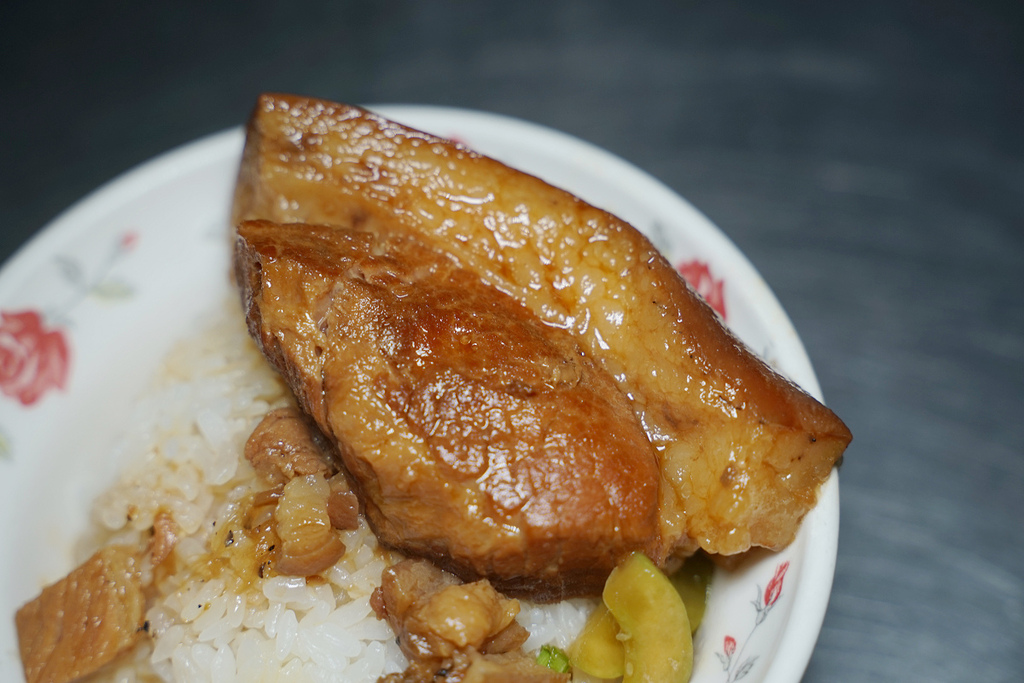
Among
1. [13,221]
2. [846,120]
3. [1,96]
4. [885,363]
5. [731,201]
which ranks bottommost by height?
[13,221]

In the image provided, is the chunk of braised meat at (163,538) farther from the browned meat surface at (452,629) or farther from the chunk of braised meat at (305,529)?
the browned meat surface at (452,629)

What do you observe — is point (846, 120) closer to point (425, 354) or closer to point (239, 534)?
point (425, 354)

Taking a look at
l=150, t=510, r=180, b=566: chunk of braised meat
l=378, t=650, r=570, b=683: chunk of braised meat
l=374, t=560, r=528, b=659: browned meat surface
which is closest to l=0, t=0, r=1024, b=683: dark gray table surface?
l=378, t=650, r=570, b=683: chunk of braised meat

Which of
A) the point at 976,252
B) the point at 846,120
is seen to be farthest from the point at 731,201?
the point at 976,252

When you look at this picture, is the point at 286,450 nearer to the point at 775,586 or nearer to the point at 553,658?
the point at 553,658

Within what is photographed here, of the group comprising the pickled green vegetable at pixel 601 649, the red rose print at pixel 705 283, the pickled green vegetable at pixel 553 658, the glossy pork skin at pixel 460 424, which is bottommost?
the pickled green vegetable at pixel 553 658

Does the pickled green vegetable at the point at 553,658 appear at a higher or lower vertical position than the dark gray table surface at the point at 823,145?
lower

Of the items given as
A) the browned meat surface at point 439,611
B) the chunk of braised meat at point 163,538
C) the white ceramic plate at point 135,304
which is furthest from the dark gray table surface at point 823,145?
the chunk of braised meat at point 163,538

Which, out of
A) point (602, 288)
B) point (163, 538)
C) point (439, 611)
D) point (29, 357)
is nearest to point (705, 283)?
point (602, 288)

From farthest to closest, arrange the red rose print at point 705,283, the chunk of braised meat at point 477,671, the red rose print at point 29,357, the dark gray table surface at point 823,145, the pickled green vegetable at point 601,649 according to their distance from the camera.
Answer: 1. the dark gray table surface at point 823,145
2. the red rose print at point 29,357
3. the red rose print at point 705,283
4. the pickled green vegetable at point 601,649
5. the chunk of braised meat at point 477,671
